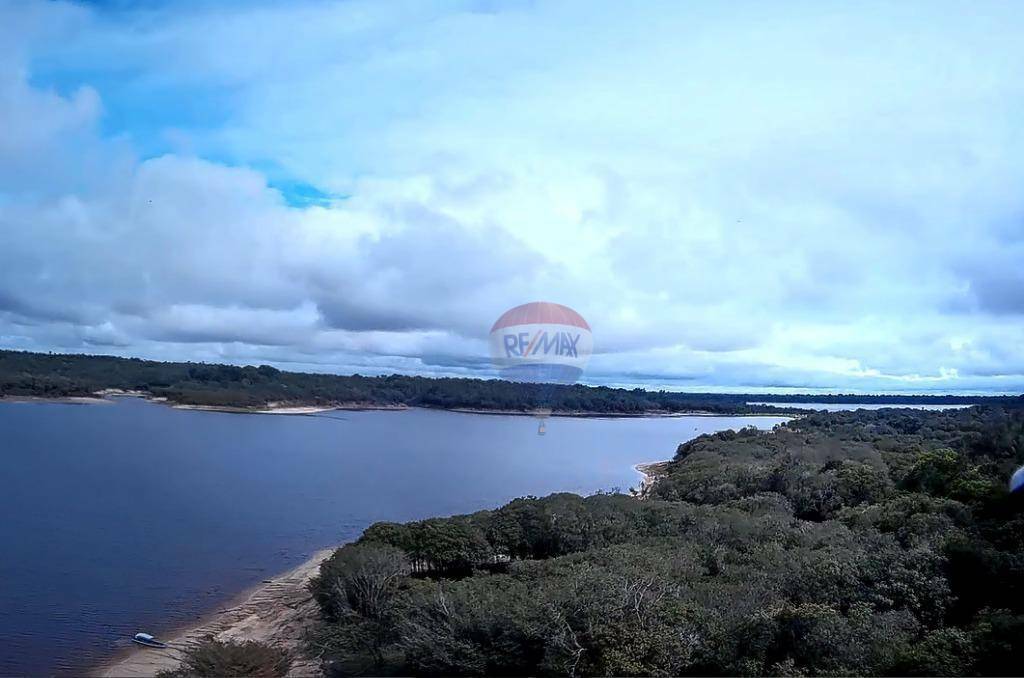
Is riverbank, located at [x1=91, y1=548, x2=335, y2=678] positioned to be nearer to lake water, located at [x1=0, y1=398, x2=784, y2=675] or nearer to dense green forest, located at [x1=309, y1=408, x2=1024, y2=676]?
lake water, located at [x1=0, y1=398, x2=784, y2=675]

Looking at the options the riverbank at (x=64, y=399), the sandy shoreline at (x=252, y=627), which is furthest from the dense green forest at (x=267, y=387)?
the sandy shoreline at (x=252, y=627)

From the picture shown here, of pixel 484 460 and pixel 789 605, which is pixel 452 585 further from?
pixel 484 460

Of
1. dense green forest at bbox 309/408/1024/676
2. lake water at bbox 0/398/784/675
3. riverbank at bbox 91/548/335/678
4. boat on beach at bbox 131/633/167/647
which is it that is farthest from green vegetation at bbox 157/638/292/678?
lake water at bbox 0/398/784/675

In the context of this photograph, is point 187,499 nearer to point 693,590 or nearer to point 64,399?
point 693,590

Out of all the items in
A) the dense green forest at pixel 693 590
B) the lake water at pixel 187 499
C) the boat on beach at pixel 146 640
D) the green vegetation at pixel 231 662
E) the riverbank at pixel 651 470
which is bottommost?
the riverbank at pixel 651 470

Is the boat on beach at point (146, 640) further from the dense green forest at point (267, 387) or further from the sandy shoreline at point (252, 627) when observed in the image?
the dense green forest at point (267, 387)

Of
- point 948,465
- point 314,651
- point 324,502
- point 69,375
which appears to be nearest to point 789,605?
point 314,651
